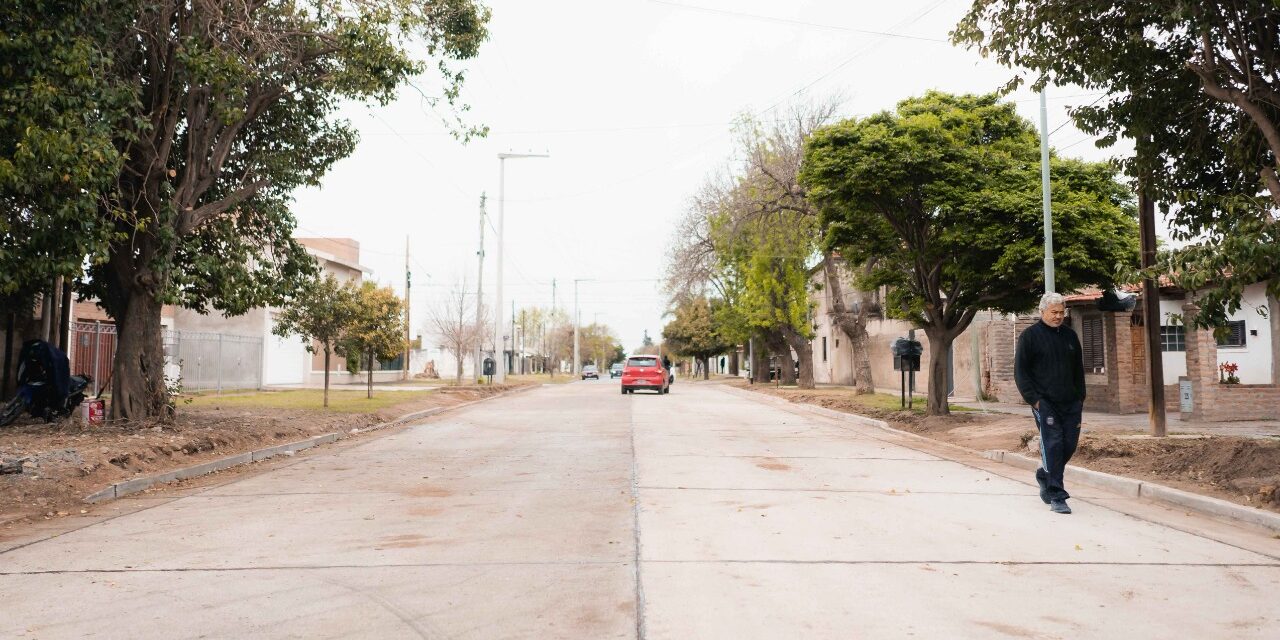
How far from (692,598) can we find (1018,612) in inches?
68.0

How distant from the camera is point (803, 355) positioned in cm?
4209

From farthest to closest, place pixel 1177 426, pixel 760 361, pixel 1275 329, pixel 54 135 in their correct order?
pixel 760 361 < pixel 1275 329 < pixel 1177 426 < pixel 54 135

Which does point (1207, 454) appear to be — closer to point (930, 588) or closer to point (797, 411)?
point (930, 588)

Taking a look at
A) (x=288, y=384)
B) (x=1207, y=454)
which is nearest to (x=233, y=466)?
(x=1207, y=454)

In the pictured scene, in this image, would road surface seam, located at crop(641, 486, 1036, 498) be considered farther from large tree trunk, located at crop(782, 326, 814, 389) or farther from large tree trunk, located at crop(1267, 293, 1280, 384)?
large tree trunk, located at crop(782, 326, 814, 389)

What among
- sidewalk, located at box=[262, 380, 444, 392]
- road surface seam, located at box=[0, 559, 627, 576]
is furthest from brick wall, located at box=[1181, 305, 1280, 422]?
sidewalk, located at box=[262, 380, 444, 392]

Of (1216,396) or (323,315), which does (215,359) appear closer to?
(323,315)

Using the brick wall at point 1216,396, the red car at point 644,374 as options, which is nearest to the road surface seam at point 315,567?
the brick wall at point 1216,396

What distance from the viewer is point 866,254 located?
19344mm

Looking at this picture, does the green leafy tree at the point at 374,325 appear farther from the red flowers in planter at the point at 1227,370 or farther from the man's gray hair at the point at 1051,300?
the red flowers in planter at the point at 1227,370

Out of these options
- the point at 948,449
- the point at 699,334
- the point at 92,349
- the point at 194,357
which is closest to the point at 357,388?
the point at 194,357

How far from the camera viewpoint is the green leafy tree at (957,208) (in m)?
16.1

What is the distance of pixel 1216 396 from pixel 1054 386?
11914mm

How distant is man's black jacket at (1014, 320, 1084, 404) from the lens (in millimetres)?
8195
